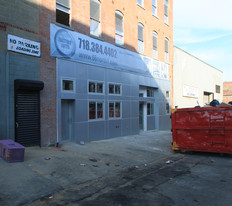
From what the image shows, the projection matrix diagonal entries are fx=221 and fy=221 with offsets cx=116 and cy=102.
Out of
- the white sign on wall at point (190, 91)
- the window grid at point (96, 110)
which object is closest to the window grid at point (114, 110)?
the window grid at point (96, 110)

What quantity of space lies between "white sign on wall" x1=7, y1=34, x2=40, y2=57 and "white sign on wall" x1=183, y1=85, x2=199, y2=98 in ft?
53.5

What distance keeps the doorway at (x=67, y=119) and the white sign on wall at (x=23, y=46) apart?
2.62 metres

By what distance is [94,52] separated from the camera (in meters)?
11.8

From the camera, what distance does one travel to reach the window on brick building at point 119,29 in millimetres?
13703

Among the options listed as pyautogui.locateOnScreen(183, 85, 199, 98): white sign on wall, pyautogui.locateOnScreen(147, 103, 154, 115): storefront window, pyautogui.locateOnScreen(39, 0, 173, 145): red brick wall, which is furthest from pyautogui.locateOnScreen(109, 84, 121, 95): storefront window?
pyautogui.locateOnScreen(183, 85, 199, 98): white sign on wall

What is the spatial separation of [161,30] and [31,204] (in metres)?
17.3

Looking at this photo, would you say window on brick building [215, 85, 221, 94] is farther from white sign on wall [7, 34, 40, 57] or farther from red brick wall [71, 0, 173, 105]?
white sign on wall [7, 34, 40, 57]

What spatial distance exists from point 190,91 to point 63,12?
54.5ft

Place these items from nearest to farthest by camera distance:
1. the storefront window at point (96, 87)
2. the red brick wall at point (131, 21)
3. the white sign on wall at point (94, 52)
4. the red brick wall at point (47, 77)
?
the red brick wall at point (47, 77)
the white sign on wall at point (94, 52)
the red brick wall at point (131, 21)
the storefront window at point (96, 87)

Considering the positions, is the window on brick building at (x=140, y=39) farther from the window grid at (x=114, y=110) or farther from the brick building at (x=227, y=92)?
the brick building at (x=227, y=92)

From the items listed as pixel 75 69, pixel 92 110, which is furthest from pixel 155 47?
pixel 75 69

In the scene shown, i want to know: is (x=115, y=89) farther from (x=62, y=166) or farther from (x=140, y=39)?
(x=62, y=166)

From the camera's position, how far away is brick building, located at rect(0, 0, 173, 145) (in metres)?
8.41

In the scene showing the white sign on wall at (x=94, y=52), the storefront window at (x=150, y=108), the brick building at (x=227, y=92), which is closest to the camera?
the white sign on wall at (x=94, y=52)
